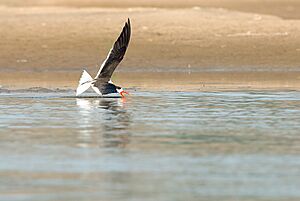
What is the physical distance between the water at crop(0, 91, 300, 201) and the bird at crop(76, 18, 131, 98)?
3.02 ft

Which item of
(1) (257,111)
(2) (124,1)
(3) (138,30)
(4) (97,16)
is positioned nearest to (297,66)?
(3) (138,30)

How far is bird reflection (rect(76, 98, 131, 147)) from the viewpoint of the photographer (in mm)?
11805

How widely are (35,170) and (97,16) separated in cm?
2441

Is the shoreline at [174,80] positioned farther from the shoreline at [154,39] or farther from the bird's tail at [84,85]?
the bird's tail at [84,85]

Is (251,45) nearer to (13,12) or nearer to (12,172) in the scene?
(13,12)

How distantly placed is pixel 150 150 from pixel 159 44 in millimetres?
18600

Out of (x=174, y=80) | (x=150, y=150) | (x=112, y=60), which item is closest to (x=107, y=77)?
(x=112, y=60)

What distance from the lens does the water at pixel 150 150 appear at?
8.58m

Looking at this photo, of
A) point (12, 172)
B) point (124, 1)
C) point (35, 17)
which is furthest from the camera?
point (124, 1)

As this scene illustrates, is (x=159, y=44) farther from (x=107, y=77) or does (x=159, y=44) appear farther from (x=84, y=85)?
(x=84, y=85)

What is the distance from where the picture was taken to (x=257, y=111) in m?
15.1

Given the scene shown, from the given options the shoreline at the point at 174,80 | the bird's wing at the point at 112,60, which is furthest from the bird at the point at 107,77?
the shoreline at the point at 174,80

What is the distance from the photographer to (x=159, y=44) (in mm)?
29344

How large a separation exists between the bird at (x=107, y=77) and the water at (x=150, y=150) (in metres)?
Answer: 0.92
